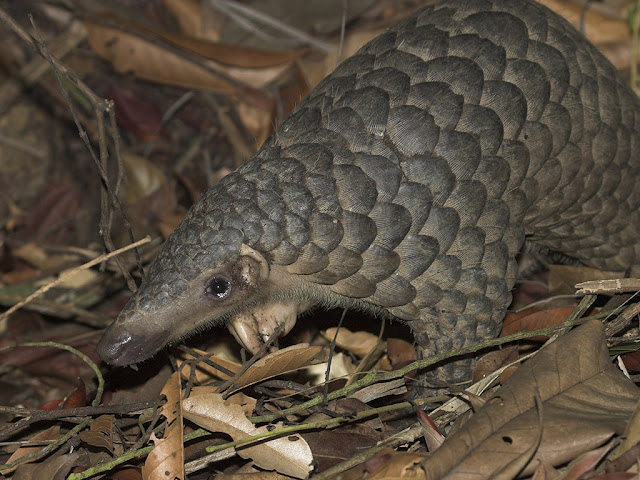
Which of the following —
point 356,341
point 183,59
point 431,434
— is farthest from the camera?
point 183,59

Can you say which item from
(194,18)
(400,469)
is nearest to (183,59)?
(194,18)

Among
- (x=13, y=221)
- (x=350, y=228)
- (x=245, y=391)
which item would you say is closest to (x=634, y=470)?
(x=350, y=228)

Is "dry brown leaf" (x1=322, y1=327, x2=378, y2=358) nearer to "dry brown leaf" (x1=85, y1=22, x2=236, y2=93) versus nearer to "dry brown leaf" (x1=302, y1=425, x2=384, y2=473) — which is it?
"dry brown leaf" (x1=302, y1=425, x2=384, y2=473)

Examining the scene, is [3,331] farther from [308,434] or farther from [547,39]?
[547,39]

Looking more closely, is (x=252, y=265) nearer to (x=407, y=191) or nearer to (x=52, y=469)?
(x=407, y=191)

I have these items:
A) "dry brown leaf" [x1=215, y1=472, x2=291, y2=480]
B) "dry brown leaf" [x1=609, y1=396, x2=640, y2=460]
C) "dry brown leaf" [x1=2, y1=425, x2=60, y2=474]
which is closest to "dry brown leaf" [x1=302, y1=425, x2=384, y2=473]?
"dry brown leaf" [x1=215, y1=472, x2=291, y2=480]

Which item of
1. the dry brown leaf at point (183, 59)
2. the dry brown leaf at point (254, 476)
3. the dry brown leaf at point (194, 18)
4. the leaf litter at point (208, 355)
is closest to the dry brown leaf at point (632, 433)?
the leaf litter at point (208, 355)

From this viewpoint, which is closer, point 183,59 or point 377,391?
point 377,391
